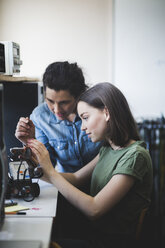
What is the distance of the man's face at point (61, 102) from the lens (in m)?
1.85

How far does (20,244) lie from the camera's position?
0.99m

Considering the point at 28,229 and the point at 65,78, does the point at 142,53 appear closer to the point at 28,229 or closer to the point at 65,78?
the point at 65,78

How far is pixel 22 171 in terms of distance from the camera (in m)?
1.64

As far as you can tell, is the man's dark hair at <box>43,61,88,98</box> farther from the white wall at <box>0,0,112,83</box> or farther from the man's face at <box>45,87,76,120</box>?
the white wall at <box>0,0,112,83</box>

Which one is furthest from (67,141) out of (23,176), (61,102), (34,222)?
(34,222)

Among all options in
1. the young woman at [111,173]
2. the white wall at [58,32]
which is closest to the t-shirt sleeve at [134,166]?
the young woman at [111,173]

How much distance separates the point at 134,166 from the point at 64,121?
738 mm

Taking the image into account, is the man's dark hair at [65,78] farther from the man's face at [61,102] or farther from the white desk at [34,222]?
the white desk at [34,222]

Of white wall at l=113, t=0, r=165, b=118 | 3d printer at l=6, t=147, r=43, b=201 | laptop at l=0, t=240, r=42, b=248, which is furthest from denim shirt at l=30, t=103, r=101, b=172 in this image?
white wall at l=113, t=0, r=165, b=118

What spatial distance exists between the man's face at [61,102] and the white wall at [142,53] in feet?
6.19

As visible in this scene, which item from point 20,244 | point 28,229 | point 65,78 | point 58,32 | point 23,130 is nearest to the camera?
point 20,244

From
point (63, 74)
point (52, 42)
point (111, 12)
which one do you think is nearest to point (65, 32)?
point (52, 42)

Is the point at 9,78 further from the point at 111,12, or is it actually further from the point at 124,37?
the point at 111,12

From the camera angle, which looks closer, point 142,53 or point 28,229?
point 28,229
